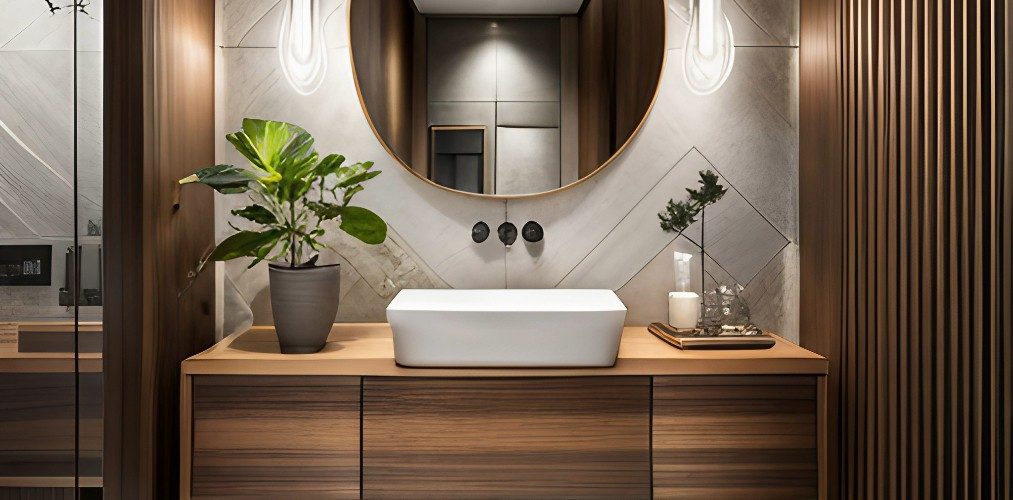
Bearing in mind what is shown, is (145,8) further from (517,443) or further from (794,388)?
(794,388)

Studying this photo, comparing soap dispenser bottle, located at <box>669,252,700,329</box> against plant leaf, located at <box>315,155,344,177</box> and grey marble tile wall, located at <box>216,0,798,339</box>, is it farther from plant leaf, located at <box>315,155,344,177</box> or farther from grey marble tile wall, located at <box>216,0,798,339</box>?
plant leaf, located at <box>315,155,344,177</box>

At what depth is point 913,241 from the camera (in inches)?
57.8

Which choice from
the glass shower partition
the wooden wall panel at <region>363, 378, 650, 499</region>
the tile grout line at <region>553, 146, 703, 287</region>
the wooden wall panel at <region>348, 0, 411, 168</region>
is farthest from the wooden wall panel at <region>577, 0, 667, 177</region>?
the glass shower partition

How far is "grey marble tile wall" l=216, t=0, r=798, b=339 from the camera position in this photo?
2.11 m

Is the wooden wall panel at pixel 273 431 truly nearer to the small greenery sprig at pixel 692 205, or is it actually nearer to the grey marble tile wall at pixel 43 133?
the grey marble tile wall at pixel 43 133

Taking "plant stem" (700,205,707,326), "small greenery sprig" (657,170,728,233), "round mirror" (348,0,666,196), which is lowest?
"plant stem" (700,205,707,326)

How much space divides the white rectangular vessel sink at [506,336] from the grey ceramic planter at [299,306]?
247 millimetres

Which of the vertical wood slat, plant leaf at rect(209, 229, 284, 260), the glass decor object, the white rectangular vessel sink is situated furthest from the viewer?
the glass decor object

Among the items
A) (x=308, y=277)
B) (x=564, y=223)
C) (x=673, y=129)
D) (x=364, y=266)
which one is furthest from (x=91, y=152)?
(x=673, y=129)

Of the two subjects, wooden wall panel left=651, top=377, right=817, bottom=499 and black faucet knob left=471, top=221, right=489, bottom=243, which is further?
black faucet knob left=471, top=221, right=489, bottom=243

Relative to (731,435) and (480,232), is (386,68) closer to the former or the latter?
(480,232)

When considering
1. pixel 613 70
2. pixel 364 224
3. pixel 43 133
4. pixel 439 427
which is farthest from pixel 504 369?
pixel 43 133

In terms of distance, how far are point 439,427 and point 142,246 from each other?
32.3 inches

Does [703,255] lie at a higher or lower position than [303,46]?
lower
